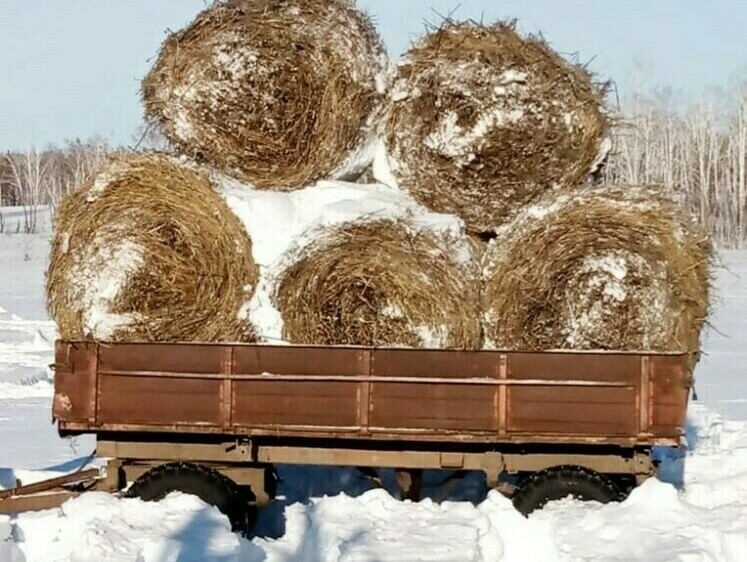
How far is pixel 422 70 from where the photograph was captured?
7262mm

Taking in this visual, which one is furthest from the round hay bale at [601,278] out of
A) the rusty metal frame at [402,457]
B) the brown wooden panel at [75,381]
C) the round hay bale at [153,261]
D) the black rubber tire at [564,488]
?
the brown wooden panel at [75,381]

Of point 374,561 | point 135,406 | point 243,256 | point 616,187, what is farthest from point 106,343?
point 616,187

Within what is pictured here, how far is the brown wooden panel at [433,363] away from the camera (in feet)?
21.6

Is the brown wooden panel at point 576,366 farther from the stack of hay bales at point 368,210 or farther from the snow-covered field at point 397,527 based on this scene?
the snow-covered field at point 397,527

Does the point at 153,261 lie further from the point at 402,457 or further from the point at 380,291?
the point at 402,457

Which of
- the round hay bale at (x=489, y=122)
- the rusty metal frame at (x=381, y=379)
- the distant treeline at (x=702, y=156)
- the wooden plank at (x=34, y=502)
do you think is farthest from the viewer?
the distant treeline at (x=702, y=156)

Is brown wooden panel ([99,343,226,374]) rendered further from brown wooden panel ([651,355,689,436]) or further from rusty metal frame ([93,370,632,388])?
brown wooden panel ([651,355,689,436])

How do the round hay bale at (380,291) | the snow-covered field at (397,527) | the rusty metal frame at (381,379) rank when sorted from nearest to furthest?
the snow-covered field at (397,527) < the rusty metal frame at (381,379) < the round hay bale at (380,291)

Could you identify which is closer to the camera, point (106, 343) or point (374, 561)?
point (374, 561)

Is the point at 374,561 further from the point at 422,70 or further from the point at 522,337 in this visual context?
the point at 422,70

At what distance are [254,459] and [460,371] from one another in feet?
4.74

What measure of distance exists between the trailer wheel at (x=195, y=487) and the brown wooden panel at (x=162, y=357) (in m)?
0.65

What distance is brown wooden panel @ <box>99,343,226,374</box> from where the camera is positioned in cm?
670

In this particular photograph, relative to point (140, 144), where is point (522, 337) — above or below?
below
